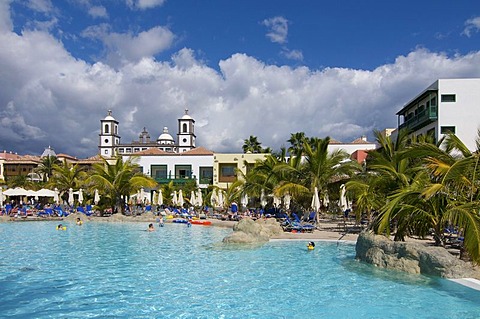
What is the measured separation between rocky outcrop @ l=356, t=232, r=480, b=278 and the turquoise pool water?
31 centimetres

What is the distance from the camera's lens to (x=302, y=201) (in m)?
25.2

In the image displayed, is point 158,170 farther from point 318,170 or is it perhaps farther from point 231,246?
point 231,246

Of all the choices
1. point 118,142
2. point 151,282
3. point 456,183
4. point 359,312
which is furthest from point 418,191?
point 118,142

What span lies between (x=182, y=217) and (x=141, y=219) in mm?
2870

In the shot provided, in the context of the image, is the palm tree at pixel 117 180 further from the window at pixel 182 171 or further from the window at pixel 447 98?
the window at pixel 447 98

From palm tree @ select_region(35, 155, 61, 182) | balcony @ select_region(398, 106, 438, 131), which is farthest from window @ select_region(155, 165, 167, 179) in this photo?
balcony @ select_region(398, 106, 438, 131)

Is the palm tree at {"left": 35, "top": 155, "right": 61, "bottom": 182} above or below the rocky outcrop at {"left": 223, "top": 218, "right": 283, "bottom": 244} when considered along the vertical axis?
above

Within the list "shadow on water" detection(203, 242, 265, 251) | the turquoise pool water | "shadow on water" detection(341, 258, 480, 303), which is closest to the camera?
the turquoise pool water

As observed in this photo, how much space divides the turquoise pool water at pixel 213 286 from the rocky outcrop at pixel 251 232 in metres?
0.83

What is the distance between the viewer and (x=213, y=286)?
8.84m

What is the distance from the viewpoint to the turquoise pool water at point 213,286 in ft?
23.8

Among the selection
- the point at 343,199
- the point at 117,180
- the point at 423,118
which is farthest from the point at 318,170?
the point at 117,180

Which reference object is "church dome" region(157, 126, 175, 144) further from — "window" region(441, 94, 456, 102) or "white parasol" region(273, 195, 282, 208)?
"window" region(441, 94, 456, 102)

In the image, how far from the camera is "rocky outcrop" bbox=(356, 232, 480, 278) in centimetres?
886
